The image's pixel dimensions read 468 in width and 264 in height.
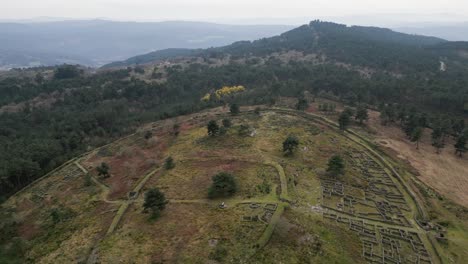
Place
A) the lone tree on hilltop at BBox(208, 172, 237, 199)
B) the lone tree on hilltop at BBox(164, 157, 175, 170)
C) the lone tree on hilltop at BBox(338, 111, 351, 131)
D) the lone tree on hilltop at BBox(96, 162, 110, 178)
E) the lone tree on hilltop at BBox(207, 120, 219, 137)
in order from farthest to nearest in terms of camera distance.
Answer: the lone tree on hilltop at BBox(338, 111, 351, 131) < the lone tree on hilltop at BBox(207, 120, 219, 137) < the lone tree on hilltop at BBox(96, 162, 110, 178) < the lone tree on hilltop at BBox(164, 157, 175, 170) < the lone tree on hilltop at BBox(208, 172, 237, 199)

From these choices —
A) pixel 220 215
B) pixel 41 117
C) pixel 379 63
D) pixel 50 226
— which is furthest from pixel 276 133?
pixel 379 63

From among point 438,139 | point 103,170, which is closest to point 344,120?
point 438,139

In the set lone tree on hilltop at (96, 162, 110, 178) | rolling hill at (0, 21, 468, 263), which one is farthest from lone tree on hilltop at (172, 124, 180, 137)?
lone tree on hilltop at (96, 162, 110, 178)

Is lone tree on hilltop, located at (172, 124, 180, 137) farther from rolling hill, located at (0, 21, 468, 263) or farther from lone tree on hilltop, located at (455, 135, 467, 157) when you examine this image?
lone tree on hilltop, located at (455, 135, 467, 157)

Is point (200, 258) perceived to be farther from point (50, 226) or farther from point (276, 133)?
point (276, 133)

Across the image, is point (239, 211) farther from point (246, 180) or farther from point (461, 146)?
point (461, 146)

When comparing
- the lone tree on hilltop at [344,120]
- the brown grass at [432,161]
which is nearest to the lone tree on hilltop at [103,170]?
the lone tree on hilltop at [344,120]

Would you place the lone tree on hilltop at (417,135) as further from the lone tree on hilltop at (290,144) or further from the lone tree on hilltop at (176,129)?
the lone tree on hilltop at (176,129)
